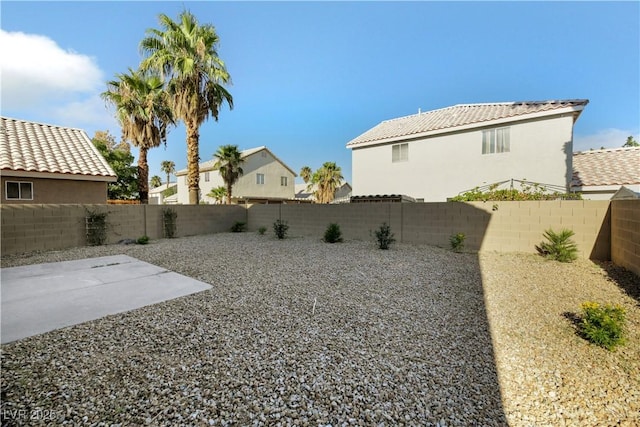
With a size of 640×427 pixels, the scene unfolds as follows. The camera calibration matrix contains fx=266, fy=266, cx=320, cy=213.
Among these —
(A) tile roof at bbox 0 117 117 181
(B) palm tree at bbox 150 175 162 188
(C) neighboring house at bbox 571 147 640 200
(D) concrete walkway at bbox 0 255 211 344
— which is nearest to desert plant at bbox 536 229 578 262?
(C) neighboring house at bbox 571 147 640 200

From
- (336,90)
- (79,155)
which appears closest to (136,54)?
(79,155)

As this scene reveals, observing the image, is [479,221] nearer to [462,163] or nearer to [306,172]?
[462,163]

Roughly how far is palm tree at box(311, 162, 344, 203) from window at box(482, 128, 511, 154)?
19.3m

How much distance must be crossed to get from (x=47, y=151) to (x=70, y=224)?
162 inches

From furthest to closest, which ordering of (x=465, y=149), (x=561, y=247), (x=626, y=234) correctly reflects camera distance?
(x=465, y=149), (x=561, y=247), (x=626, y=234)

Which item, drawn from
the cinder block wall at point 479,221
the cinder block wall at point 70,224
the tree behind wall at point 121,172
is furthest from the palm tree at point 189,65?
the tree behind wall at point 121,172

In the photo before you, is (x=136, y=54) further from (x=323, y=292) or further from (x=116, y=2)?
(x=323, y=292)

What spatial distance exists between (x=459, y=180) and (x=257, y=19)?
10992mm

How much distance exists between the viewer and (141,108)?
1465 cm

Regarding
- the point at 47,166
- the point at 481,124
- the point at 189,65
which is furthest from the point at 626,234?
the point at 47,166

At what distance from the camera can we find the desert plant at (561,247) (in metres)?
A: 6.71

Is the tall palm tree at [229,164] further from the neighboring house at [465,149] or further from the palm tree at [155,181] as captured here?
the palm tree at [155,181]

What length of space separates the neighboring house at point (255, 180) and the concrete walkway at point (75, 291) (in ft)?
70.1

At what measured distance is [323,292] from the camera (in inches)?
182
